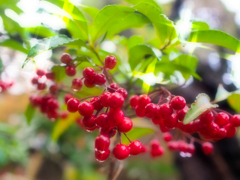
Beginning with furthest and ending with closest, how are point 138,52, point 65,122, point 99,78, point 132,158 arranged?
point 132,158 < point 65,122 < point 138,52 < point 99,78

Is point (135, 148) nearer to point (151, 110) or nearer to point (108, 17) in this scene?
point (151, 110)

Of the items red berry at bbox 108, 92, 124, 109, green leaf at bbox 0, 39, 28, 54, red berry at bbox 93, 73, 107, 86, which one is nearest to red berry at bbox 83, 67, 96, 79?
red berry at bbox 93, 73, 107, 86

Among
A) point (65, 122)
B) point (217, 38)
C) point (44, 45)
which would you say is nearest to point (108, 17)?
point (44, 45)

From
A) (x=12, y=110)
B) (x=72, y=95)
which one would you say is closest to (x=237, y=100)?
(x=72, y=95)

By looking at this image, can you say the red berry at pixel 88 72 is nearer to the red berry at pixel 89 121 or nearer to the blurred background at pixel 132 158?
the red berry at pixel 89 121

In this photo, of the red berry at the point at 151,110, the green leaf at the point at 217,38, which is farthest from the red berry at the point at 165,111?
the green leaf at the point at 217,38

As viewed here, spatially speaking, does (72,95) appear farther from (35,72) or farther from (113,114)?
(113,114)

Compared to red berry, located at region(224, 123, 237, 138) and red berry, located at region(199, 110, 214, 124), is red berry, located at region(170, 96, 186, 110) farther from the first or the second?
red berry, located at region(224, 123, 237, 138)
